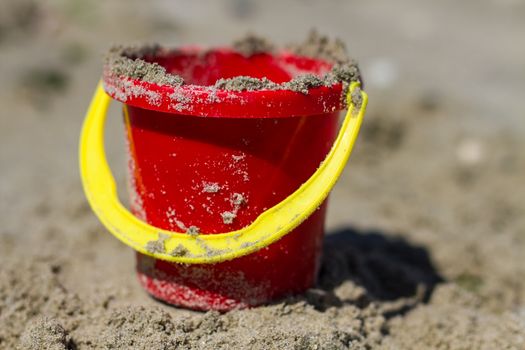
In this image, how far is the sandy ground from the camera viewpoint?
182 centimetres

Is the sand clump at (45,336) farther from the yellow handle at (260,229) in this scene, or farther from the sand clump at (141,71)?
the sand clump at (141,71)

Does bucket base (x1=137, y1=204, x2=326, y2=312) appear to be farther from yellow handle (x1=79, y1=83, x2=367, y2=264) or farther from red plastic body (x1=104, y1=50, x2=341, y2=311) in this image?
yellow handle (x1=79, y1=83, x2=367, y2=264)

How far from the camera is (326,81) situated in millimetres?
1652

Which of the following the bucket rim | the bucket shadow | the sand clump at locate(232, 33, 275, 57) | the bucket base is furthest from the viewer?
the sand clump at locate(232, 33, 275, 57)

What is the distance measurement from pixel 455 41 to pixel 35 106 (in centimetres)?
398

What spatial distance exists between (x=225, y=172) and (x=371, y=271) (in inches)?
38.1

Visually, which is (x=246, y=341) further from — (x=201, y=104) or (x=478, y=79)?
(x=478, y=79)

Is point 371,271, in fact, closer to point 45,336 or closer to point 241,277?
point 241,277

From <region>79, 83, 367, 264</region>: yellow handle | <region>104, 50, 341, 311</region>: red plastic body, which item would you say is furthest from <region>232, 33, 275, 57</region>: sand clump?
<region>79, 83, 367, 264</region>: yellow handle

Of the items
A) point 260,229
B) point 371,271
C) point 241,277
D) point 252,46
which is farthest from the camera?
point 371,271

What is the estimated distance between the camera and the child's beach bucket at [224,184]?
63.2 inches

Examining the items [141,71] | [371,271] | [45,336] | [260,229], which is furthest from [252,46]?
[45,336]

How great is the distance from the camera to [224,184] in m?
1.69

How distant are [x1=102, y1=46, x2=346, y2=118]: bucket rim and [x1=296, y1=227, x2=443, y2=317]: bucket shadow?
654mm
